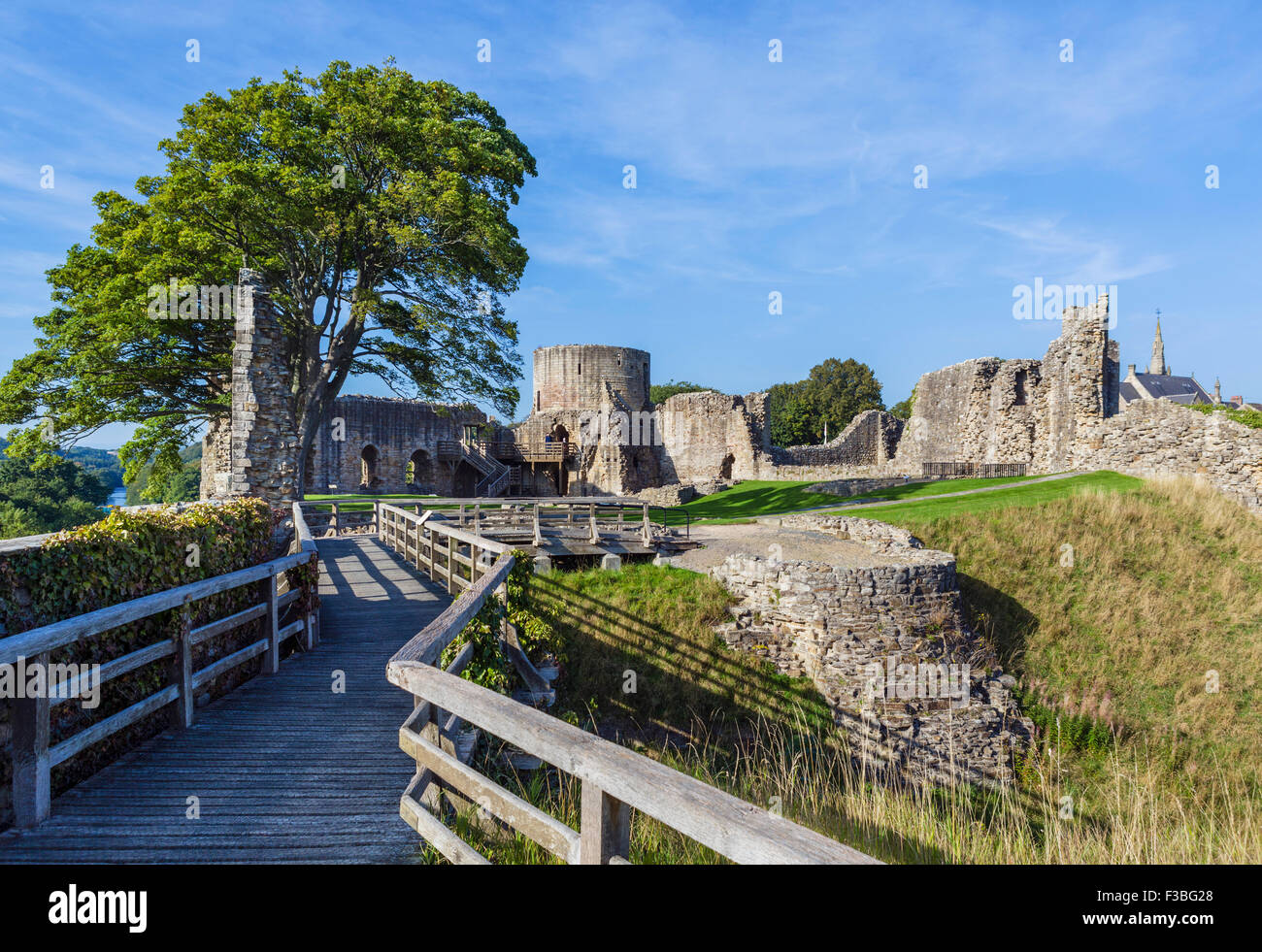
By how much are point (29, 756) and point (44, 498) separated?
2223 inches

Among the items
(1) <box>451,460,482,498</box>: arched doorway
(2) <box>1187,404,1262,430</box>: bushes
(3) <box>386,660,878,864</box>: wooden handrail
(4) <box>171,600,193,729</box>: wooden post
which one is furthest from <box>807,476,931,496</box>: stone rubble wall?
(1) <box>451,460,482,498</box>: arched doorway

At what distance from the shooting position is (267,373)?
1293cm

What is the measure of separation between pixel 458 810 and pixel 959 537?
1398cm

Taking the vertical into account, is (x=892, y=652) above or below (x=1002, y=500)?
below

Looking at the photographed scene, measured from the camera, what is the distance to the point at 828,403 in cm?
5972

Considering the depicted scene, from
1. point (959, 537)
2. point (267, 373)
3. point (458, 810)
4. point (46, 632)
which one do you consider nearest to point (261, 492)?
point (267, 373)

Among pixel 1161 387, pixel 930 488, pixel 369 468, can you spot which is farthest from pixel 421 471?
pixel 1161 387

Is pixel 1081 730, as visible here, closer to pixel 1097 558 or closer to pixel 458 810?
pixel 1097 558

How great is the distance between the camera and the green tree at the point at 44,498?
37.6m

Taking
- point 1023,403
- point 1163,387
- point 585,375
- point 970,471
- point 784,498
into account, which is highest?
point 585,375

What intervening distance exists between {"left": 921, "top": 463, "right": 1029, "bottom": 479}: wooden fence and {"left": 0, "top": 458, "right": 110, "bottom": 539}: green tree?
40.4 meters

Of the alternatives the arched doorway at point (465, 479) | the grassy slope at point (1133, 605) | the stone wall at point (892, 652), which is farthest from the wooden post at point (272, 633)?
the arched doorway at point (465, 479)

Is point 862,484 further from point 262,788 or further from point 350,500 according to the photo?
point 262,788

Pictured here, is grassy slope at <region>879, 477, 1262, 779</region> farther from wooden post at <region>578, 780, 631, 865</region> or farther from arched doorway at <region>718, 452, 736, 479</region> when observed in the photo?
arched doorway at <region>718, 452, 736, 479</region>
